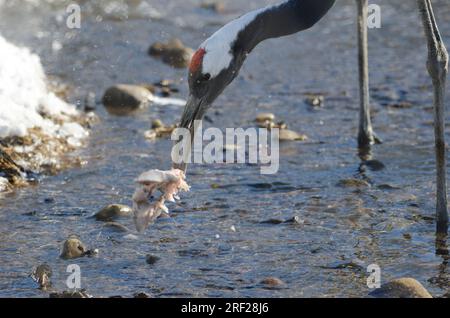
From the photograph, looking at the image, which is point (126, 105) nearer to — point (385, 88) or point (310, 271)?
point (385, 88)

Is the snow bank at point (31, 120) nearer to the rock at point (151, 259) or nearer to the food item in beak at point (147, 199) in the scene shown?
the rock at point (151, 259)

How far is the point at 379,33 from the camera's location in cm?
1823

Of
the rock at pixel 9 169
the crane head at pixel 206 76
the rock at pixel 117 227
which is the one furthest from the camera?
the rock at pixel 9 169

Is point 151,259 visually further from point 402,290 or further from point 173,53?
point 173,53

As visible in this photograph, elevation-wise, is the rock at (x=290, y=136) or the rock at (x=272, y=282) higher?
the rock at (x=290, y=136)

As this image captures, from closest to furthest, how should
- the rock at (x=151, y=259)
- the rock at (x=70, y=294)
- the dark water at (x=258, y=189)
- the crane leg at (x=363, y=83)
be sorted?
the rock at (x=70, y=294) → the dark water at (x=258, y=189) → the rock at (x=151, y=259) → the crane leg at (x=363, y=83)

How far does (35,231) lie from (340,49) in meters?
8.71

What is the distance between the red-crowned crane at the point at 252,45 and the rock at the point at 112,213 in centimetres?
125

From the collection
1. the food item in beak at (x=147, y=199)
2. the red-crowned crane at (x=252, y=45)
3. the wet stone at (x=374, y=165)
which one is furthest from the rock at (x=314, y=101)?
the food item in beak at (x=147, y=199)

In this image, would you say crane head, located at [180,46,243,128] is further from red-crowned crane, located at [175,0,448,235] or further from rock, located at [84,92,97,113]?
rock, located at [84,92,97,113]

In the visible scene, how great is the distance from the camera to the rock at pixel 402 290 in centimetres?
817

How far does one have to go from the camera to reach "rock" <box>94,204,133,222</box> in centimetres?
1045

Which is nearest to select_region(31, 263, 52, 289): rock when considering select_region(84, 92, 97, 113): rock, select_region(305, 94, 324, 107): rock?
select_region(84, 92, 97, 113): rock
